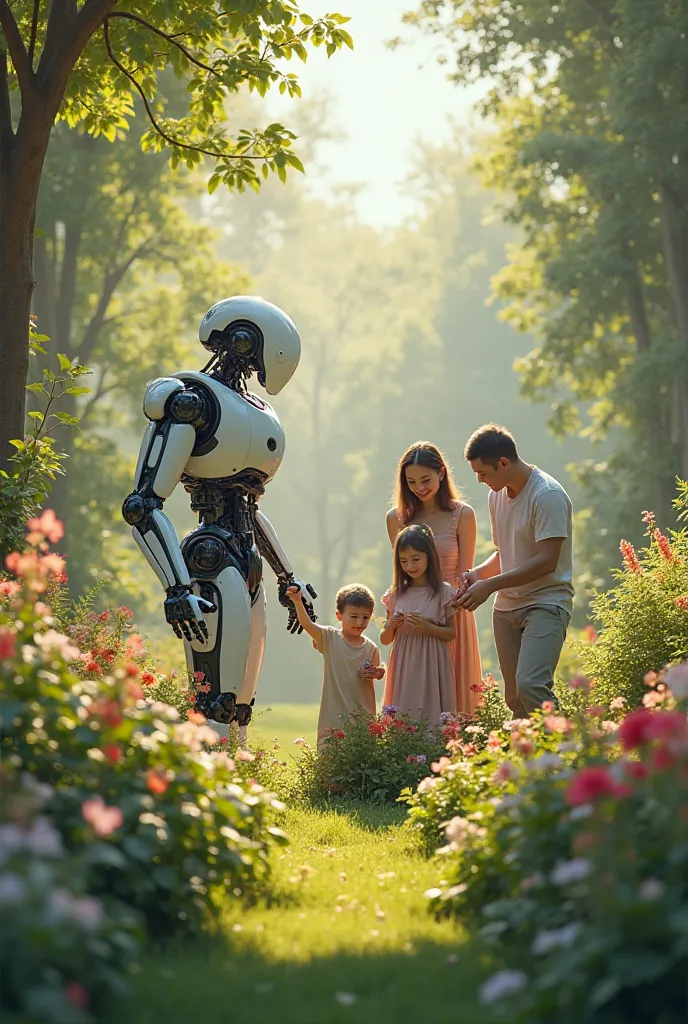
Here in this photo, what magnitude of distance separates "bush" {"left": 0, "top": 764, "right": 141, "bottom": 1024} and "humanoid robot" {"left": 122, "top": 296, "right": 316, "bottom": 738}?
→ 302 cm

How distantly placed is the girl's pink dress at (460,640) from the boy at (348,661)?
0.47 m

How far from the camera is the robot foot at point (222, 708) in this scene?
6246 mm

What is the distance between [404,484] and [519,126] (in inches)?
550

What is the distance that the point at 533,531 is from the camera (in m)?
6.69

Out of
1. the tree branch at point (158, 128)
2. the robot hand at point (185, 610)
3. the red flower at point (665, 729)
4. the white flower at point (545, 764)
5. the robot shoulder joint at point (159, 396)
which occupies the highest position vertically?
the tree branch at point (158, 128)

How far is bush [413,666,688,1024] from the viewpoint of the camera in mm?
2660

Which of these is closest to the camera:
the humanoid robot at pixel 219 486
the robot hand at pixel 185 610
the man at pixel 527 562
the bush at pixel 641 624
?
the robot hand at pixel 185 610

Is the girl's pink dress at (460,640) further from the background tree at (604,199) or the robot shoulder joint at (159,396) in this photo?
the background tree at (604,199)

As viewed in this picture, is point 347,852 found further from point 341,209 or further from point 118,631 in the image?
point 341,209

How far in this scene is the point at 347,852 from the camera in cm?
560

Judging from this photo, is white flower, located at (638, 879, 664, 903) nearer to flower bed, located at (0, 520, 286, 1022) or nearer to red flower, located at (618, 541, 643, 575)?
flower bed, located at (0, 520, 286, 1022)

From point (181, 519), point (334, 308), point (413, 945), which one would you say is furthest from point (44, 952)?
point (334, 308)

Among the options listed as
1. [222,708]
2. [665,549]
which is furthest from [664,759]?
[665,549]

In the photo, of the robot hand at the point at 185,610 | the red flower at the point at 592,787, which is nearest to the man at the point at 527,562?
the robot hand at the point at 185,610
